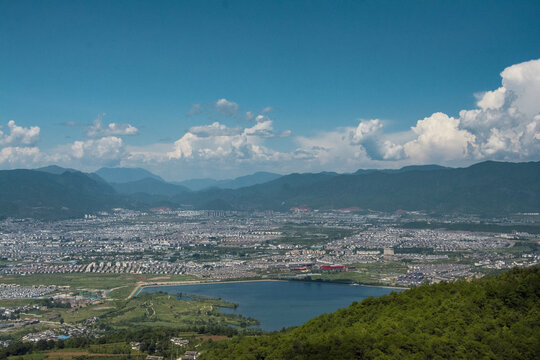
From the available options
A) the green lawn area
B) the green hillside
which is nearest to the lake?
the green lawn area

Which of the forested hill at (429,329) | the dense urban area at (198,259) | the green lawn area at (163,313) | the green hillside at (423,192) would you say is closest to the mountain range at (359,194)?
the green hillside at (423,192)

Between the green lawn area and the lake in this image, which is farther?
the lake

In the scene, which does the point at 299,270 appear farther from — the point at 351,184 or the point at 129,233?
the point at 351,184

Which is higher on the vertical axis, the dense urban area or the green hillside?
the green hillside

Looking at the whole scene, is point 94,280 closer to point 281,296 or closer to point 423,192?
point 281,296

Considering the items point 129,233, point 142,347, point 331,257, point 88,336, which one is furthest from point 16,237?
point 142,347

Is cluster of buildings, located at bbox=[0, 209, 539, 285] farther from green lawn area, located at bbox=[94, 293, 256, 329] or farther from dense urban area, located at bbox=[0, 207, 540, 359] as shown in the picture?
green lawn area, located at bbox=[94, 293, 256, 329]
